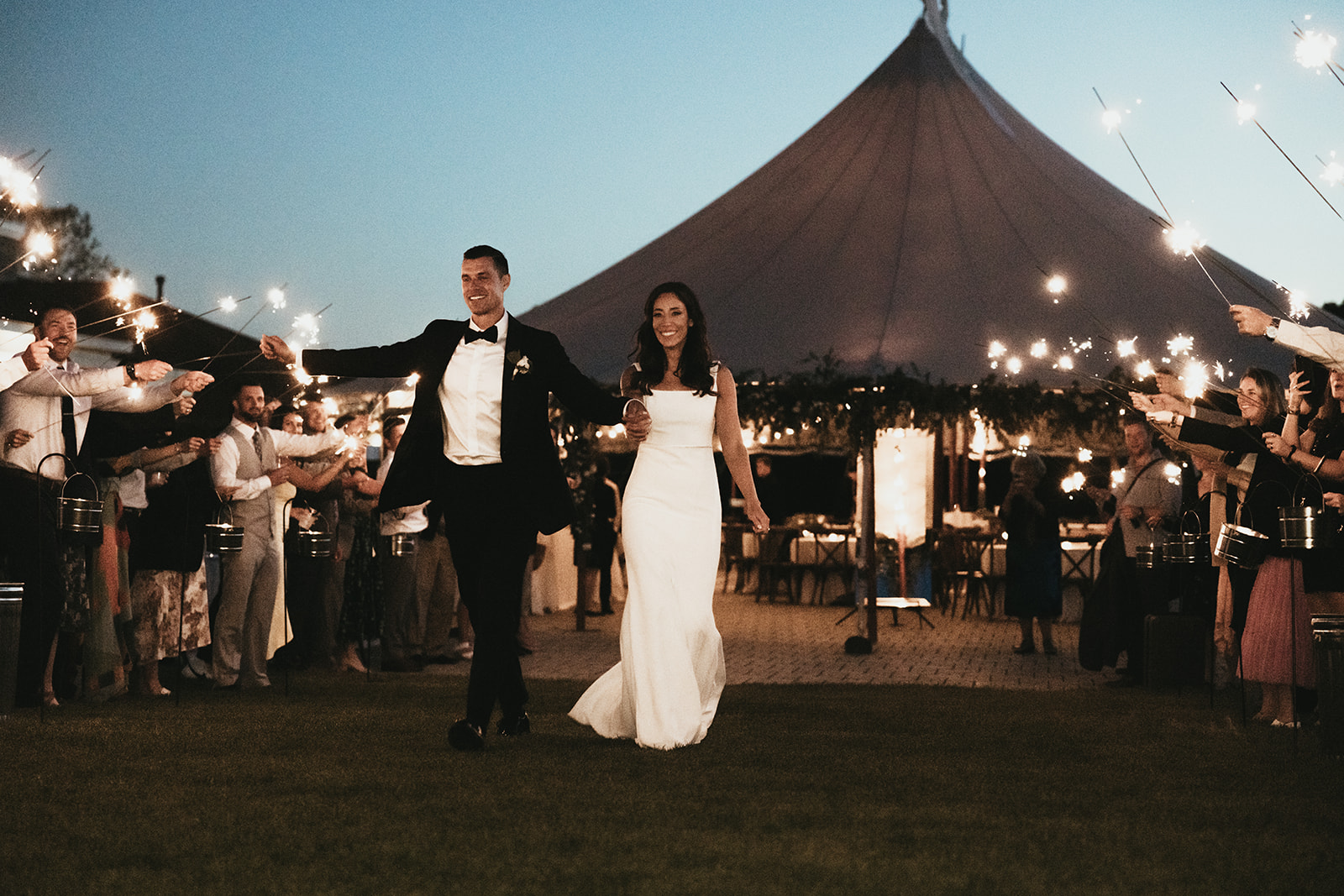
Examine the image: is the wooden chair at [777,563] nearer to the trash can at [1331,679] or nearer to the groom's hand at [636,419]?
the trash can at [1331,679]

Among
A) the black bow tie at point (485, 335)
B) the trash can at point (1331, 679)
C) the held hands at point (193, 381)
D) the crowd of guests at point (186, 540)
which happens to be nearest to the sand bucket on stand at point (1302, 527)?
the trash can at point (1331, 679)

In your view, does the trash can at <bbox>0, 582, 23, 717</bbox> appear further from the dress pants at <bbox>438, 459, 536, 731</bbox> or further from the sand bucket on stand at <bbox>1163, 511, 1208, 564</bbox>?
the sand bucket on stand at <bbox>1163, 511, 1208, 564</bbox>

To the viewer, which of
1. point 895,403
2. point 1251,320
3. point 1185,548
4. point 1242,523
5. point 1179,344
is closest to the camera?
point 1251,320

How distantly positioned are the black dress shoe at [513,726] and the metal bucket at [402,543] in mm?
3547

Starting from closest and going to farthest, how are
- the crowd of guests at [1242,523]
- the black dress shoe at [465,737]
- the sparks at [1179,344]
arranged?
the black dress shoe at [465,737]
the crowd of guests at [1242,523]
the sparks at [1179,344]

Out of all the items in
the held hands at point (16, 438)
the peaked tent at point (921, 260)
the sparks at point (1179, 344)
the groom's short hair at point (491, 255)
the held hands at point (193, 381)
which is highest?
the peaked tent at point (921, 260)

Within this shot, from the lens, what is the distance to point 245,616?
894cm

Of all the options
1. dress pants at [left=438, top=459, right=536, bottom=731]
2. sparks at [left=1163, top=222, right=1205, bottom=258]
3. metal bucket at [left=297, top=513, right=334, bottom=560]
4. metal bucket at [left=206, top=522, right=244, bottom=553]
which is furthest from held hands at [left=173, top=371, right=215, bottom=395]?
sparks at [left=1163, top=222, right=1205, bottom=258]

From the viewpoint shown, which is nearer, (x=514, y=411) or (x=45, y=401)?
(x=514, y=411)

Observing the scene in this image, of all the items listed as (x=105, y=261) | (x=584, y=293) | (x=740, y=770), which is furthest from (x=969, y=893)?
(x=105, y=261)

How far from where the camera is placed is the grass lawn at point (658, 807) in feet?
12.4

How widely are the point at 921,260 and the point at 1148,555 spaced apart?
601 centimetres

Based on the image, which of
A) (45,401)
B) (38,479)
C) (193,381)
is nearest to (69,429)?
(45,401)

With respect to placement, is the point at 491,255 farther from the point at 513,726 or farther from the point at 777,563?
the point at 777,563
